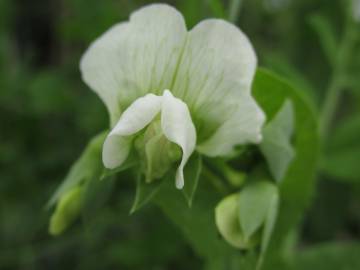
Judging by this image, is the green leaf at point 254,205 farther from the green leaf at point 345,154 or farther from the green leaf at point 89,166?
the green leaf at point 345,154

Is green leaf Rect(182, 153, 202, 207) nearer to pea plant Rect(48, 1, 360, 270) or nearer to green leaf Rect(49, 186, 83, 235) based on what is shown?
pea plant Rect(48, 1, 360, 270)

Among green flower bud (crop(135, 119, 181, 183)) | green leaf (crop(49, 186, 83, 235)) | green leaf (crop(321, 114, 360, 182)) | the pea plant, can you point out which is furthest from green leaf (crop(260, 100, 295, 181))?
green leaf (crop(321, 114, 360, 182))

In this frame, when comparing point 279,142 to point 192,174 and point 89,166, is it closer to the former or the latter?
point 192,174

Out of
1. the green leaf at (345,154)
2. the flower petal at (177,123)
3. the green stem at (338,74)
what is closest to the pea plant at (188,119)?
the flower petal at (177,123)

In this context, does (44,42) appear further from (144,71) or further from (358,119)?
(144,71)

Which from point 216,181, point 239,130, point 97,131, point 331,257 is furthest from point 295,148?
point 97,131

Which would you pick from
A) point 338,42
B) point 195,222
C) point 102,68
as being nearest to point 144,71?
point 102,68
